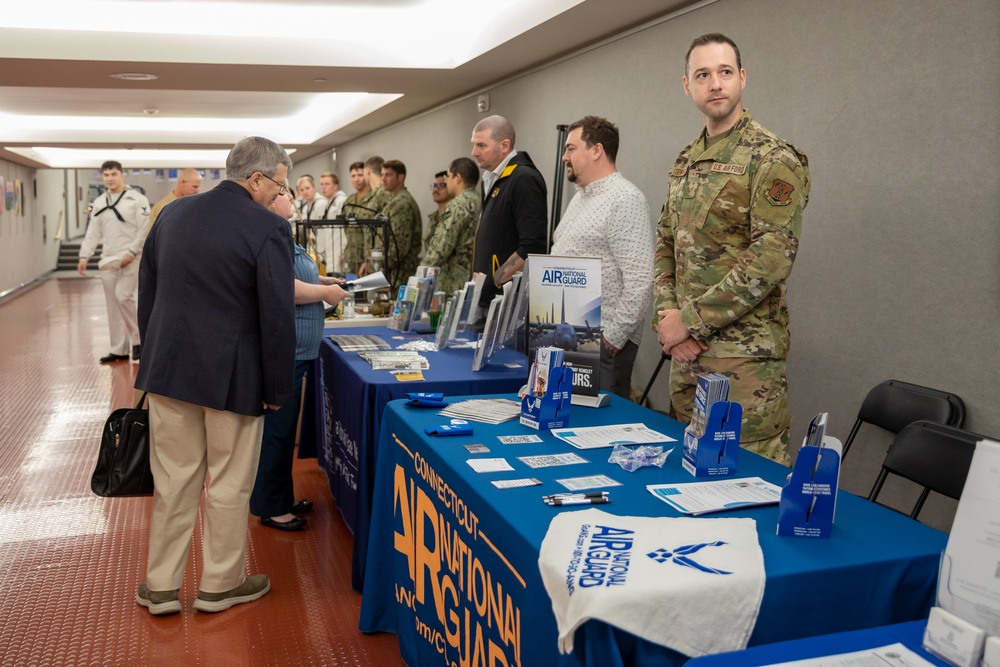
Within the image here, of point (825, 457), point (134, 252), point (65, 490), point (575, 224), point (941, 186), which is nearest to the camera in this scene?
point (825, 457)

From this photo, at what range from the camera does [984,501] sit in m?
1.14

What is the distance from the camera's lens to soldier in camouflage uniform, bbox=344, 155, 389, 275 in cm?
722

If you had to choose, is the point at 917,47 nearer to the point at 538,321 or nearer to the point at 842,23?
the point at 842,23

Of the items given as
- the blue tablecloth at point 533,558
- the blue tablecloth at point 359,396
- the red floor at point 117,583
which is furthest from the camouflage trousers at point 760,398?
the red floor at point 117,583

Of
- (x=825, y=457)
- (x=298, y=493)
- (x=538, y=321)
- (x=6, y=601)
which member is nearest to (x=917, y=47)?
(x=538, y=321)

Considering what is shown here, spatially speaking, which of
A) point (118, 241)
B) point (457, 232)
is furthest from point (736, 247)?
point (118, 241)

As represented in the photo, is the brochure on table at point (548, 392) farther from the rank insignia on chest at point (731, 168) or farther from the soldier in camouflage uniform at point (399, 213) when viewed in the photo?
the soldier in camouflage uniform at point (399, 213)

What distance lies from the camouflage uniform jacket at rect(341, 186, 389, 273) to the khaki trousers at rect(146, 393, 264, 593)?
161 inches

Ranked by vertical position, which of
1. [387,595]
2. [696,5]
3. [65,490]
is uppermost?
[696,5]

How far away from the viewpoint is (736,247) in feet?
7.89

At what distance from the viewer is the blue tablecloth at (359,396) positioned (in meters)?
2.87

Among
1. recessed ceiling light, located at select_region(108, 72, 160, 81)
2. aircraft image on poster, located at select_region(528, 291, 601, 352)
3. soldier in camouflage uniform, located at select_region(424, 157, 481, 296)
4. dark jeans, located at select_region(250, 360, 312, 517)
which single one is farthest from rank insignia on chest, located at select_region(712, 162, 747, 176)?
recessed ceiling light, located at select_region(108, 72, 160, 81)

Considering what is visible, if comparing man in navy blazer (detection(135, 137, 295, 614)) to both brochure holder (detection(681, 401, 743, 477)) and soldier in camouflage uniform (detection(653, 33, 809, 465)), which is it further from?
brochure holder (detection(681, 401, 743, 477))

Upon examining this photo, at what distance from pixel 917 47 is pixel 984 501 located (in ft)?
7.47
